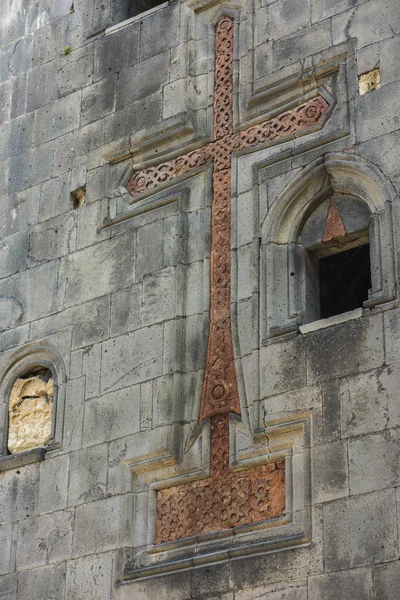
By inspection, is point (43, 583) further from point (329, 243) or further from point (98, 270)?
point (329, 243)

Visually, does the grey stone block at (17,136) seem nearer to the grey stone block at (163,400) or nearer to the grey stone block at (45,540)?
the grey stone block at (163,400)

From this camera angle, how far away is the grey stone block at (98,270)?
1374 centimetres

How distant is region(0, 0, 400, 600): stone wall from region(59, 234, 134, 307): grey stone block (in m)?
0.02

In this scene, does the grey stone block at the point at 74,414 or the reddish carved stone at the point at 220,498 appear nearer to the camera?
the reddish carved stone at the point at 220,498

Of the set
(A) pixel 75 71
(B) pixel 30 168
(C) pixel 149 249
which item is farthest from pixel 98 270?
(A) pixel 75 71

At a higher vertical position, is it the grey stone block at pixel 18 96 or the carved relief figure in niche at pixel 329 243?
the grey stone block at pixel 18 96

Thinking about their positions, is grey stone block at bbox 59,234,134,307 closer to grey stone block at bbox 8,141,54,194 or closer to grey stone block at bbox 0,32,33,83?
grey stone block at bbox 8,141,54,194

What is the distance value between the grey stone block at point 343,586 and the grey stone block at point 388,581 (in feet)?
0.19

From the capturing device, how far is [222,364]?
12.7 meters

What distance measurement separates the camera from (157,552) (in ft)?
40.7

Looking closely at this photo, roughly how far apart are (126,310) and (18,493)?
6.22 ft

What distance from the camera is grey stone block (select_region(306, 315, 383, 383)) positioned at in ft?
38.4

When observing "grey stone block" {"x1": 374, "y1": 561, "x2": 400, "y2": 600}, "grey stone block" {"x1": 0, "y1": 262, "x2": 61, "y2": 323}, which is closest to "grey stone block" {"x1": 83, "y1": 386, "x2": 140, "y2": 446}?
"grey stone block" {"x1": 0, "y1": 262, "x2": 61, "y2": 323}

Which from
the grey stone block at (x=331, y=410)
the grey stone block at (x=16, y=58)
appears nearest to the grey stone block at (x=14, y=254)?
the grey stone block at (x=16, y=58)
